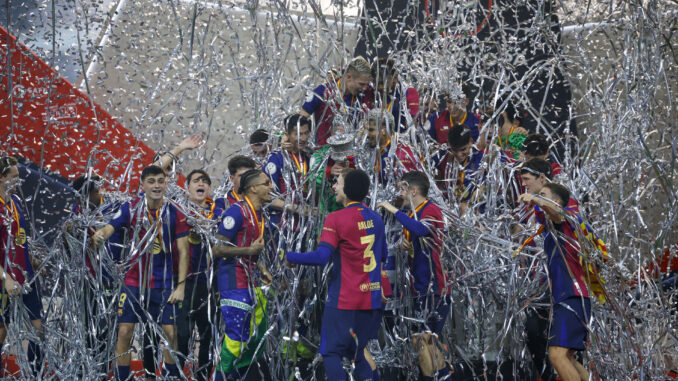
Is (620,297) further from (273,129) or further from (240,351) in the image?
(273,129)

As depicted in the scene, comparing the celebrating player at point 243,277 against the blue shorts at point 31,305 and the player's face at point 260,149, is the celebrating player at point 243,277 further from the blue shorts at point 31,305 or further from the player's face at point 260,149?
the blue shorts at point 31,305

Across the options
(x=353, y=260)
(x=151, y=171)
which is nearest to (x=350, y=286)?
(x=353, y=260)

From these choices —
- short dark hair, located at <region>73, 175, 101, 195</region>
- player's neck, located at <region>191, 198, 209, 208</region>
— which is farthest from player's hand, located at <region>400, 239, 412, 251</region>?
short dark hair, located at <region>73, 175, 101, 195</region>

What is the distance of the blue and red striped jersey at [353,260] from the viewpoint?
4.54m

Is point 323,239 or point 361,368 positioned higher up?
point 323,239

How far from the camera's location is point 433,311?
538cm

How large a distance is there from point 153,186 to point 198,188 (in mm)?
621

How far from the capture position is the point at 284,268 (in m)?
5.34

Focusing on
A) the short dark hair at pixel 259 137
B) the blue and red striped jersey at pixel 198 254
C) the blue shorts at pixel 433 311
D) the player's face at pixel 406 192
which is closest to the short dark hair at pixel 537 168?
the player's face at pixel 406 192

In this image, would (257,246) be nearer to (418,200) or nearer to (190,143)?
(418,200)

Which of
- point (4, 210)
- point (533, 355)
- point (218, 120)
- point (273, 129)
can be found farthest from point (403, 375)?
point (218, 120)

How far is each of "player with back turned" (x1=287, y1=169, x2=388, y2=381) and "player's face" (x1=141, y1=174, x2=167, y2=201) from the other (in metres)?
1.32

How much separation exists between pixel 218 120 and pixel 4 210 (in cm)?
415

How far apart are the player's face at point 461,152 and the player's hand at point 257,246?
1859 mm
